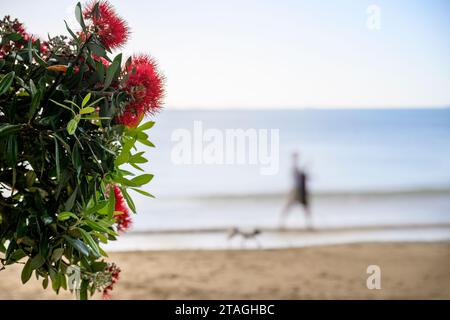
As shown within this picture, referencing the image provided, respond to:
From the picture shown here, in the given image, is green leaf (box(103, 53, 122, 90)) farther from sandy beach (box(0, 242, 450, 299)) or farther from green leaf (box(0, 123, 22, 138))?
sandy beach (box(0, 242, 450, 299))

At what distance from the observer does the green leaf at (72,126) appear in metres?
0.64

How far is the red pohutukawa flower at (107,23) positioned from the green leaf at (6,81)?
4.5 inches

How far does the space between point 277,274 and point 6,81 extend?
3977mm

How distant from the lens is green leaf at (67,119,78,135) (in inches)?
25.3

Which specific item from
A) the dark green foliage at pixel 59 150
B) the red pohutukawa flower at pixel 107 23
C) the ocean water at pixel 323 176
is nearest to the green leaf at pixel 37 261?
the dark green foliage at pixel 59 150

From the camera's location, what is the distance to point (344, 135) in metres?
15.6

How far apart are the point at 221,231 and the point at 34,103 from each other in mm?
6337

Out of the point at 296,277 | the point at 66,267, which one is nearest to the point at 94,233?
the point at 66,267

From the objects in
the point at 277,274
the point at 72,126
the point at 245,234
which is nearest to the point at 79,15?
the point at 72,126

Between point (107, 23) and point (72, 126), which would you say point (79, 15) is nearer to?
point (107, 23)

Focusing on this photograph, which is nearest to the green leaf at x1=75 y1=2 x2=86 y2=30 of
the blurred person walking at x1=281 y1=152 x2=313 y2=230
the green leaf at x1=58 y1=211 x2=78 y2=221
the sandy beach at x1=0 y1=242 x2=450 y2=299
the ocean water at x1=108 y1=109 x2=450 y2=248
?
the green leaf at x1=58 y1=211 x2=78 y2=221

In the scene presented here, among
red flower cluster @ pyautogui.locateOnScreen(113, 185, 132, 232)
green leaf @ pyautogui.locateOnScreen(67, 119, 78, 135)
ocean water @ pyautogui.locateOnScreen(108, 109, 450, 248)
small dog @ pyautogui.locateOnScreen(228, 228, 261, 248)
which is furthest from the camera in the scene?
ocean water @ pyautogui.locateOnScreen(108, 109, 450, 248)

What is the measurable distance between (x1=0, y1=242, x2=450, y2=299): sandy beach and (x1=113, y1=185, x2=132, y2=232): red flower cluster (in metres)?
2.83

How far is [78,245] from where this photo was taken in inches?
27.0
